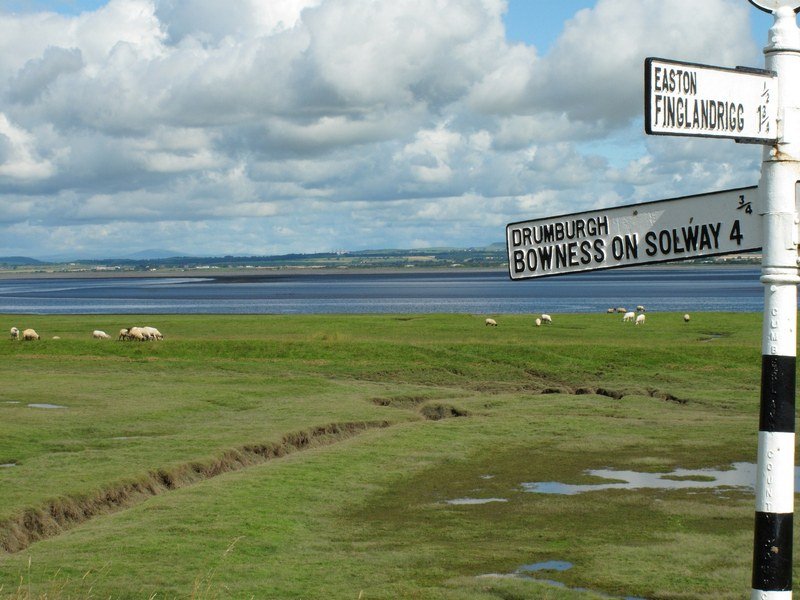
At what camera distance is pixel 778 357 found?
4.91 metres

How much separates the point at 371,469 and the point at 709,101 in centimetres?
2019

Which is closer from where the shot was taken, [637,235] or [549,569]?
[637,235]

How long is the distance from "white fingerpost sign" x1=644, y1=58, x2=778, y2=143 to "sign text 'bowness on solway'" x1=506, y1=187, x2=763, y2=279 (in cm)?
44

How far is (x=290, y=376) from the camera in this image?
145 ft

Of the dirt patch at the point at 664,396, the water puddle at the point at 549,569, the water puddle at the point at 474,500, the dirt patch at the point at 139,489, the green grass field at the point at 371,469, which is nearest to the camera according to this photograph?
the water puddle at the point at 549,569

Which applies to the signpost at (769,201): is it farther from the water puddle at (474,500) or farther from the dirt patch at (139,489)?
the water puddle at (474,500)

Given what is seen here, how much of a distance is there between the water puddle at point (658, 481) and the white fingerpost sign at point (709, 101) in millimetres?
17703

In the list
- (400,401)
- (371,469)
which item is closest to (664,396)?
(400,401)

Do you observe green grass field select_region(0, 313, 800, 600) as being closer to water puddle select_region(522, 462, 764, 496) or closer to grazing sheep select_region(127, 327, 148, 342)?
water puddle select_region(522, 462, 764, 496)

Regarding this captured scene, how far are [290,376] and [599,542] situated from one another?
2806 centimetres

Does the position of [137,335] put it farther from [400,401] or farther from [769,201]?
[769,201]

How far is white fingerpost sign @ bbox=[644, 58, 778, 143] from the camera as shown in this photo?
15.2ft

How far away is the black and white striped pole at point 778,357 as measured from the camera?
483 centimetres

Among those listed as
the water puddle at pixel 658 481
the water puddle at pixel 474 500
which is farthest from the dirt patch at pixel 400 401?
the water puddle at pixel 474 500
